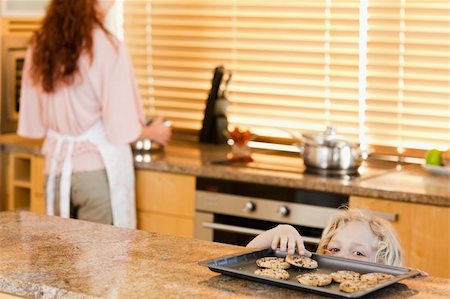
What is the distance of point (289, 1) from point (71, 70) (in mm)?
1171

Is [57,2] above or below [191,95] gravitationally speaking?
above

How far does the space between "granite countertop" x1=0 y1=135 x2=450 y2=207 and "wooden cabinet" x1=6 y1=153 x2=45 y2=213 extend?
0.05 m

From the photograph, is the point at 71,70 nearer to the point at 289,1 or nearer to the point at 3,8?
the point at 3,8

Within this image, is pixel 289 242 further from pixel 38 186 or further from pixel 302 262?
pixel 38 186

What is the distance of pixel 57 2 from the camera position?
4.21m

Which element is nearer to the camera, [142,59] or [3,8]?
[3,8]

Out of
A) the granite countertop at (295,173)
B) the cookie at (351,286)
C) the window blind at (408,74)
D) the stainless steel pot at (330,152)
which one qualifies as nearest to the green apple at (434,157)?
the granite countertop at (295,173)

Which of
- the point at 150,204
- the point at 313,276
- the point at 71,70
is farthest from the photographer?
the point at 150,204

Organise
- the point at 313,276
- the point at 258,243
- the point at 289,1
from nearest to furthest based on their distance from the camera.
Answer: the point at 313,276 → the point at 258,243 → the point at 289,1

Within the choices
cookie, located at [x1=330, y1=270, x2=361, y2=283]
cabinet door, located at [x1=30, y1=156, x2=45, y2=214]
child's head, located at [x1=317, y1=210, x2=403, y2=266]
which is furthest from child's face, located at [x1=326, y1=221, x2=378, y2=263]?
cabinet door, located at [x1=30, y1=156, x2=45, y2=214]

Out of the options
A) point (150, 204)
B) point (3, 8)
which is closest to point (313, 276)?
point (150, 204)

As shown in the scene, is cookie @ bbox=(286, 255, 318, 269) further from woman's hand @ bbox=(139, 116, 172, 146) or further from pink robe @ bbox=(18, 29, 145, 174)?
woman's hand @ bbox=(139, 116, 172, 146)

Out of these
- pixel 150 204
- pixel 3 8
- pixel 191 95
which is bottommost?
pixel 150 204

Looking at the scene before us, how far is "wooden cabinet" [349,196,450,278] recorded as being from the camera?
3.64m
